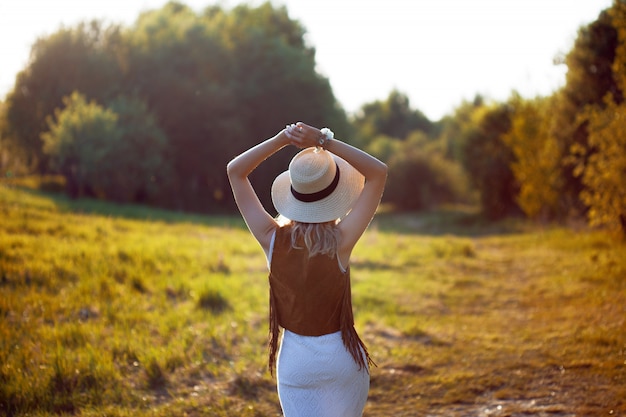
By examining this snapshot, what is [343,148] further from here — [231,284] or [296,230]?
[231,284]

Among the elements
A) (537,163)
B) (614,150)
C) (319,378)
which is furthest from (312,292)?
(537,163)

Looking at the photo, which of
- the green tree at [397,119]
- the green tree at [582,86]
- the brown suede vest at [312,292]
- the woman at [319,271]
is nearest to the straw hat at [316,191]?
the woman at [319,271]

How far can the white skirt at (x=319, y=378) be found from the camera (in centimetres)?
267

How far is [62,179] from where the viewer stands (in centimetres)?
2938

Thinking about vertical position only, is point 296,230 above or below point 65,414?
above

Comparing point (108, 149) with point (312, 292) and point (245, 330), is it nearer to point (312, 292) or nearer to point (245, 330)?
point (245, 330)

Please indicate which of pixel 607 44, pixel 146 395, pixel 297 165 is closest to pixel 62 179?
pixel 607 44

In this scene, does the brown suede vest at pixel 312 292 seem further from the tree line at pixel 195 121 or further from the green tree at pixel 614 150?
the tree line at pixel 195 121

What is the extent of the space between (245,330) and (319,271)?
466 cm

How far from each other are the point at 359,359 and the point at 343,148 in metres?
0.95

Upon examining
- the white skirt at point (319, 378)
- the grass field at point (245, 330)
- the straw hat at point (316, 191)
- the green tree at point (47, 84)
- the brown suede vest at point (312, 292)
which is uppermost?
the green tree at point (47, 84)

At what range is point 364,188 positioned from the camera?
280cm

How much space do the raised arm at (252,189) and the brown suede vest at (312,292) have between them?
0.08 metres

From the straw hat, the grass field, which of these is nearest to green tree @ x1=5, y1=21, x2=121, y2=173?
the grass field
